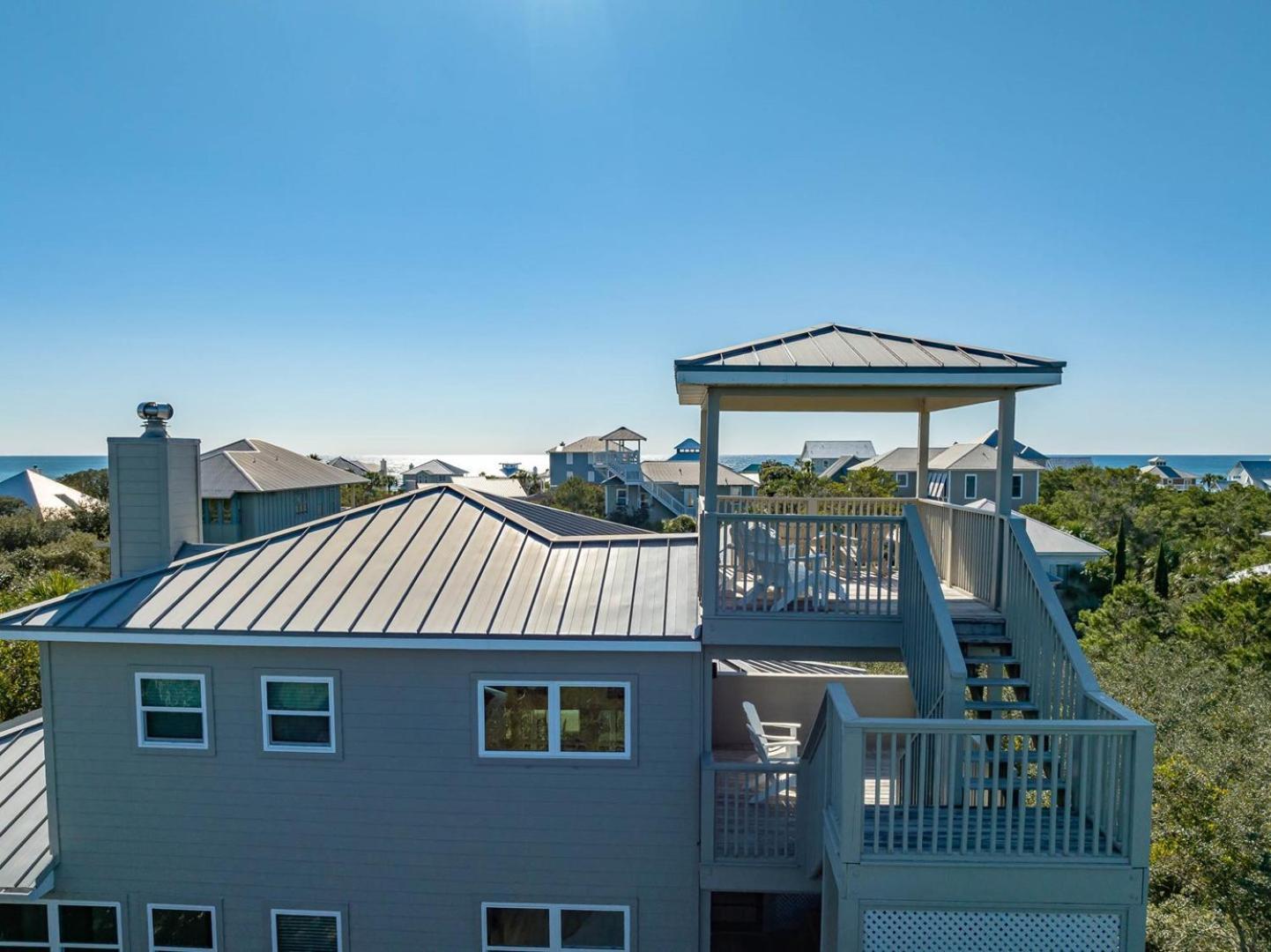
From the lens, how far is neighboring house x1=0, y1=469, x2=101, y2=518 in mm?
35781

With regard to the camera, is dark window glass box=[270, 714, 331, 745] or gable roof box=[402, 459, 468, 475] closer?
dark window glass box=[270, 714, 331, 745]

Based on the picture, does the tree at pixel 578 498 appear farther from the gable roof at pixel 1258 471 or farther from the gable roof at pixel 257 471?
the gable roof at pixel 1258 471

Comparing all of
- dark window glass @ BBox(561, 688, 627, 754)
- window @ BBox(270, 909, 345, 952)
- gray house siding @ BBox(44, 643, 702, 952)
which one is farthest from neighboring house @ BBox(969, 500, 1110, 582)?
window @ BBox(270, 909, 345, 952)

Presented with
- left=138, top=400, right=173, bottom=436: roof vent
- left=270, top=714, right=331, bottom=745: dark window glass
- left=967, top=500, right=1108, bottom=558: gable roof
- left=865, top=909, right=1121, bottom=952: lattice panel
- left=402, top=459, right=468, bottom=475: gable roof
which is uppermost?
left=138, top=400, right=173, bottom=436: roof vent

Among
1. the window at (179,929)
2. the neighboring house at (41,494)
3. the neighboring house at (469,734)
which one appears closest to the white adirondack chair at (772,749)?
the neighboring house at (469,734)

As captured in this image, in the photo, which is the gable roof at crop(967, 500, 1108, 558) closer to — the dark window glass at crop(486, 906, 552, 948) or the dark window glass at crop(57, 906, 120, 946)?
the dark window glass at crop(486, 906, 552, 948)

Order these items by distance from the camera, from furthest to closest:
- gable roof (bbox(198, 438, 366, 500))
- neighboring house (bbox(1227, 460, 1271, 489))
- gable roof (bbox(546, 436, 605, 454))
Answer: neighboring house (bbox(1227, 460, 1271, 489)), gable roof (bbox(546, 436, 605, 454)), gable roof (bbox(198, 438, 366, 500))

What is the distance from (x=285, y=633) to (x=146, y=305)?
45.7 ft

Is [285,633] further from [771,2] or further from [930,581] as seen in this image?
[771,2]

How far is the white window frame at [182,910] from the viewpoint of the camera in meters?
7.00

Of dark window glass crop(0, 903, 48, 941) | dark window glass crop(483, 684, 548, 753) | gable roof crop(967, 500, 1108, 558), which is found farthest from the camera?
gable roof crop(967, 500, 1108, 558)

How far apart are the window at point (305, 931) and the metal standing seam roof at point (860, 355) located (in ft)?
22.9

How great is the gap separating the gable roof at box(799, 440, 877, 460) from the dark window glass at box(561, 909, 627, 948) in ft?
251

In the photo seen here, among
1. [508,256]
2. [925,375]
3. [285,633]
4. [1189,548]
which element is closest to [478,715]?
[285,633]
